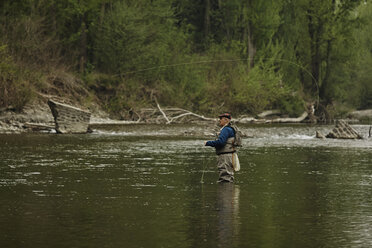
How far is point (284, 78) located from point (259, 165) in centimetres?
3846

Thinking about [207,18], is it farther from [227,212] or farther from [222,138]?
[227,212]

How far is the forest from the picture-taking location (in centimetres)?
4241

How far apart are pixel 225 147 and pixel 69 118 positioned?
18984 mm

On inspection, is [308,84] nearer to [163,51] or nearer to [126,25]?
[163,51]

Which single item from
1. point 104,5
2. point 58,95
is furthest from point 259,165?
point 104,5

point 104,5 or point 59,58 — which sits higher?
point 104,5

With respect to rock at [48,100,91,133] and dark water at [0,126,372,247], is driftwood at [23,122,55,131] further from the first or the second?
dark water at [0,126,372,247]

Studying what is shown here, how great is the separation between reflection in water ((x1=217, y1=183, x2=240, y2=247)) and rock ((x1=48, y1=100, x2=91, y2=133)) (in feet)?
60.6

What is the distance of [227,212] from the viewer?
10.8 m

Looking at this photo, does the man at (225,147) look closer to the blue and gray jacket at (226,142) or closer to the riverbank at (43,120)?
the blue and gray jacket at (226,142)

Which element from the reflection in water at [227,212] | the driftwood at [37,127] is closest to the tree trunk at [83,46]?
the driftwood at [37,127]

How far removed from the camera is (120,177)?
608 inches

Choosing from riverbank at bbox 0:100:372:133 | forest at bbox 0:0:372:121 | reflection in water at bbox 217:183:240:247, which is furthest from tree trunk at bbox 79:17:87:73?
reflection in water at bbox 217:183:240:247

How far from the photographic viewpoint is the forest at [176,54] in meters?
42.4
